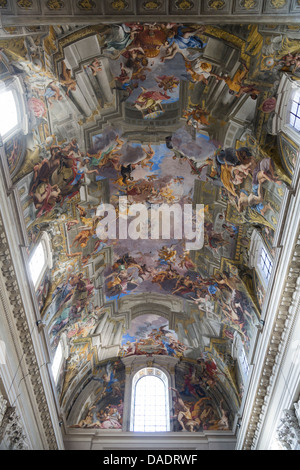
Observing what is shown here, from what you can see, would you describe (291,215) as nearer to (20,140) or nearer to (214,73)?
(214,73)

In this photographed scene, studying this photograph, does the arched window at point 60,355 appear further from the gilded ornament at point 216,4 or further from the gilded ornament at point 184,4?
the gilded ornament at point 216,4

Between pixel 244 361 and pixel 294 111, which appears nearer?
pixel 294 111

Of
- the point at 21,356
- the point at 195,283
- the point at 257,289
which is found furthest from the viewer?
the point at 195,283

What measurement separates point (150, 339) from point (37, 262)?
30.1 ft

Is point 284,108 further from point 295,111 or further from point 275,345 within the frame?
point 275,345

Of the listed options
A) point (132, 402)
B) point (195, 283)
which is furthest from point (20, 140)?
point (132, 402)

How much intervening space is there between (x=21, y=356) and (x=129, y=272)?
630 cm

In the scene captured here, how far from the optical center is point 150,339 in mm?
20109

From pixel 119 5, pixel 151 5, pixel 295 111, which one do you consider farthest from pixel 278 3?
pixel 119 5

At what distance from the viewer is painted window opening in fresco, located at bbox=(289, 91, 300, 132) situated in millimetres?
9883

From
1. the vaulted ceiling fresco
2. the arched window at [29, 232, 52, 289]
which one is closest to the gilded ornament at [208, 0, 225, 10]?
the vaulted ceiling fresco

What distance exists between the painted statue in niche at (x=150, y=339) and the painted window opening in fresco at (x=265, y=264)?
24.1ft

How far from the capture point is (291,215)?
10.4 metres

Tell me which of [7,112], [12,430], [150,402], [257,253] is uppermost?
[7,112]
